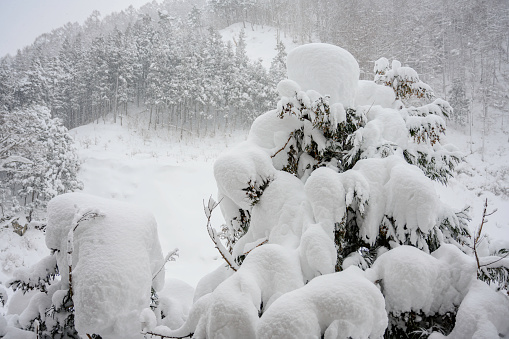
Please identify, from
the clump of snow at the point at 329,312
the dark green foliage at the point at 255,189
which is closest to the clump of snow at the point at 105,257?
the dark green foliage at the point at 255,189

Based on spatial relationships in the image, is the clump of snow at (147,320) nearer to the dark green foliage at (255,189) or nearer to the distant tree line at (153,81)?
the dark green foliage at (255,189)

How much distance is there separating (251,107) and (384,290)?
3340cm

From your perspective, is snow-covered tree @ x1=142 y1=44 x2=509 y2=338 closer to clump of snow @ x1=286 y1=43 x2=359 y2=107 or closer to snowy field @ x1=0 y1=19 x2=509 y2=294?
clump of snow @ x1=286 y1=43 x2=359 y2=107

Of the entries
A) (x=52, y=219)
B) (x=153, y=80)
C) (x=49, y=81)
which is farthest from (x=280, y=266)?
(x=49, y=81)

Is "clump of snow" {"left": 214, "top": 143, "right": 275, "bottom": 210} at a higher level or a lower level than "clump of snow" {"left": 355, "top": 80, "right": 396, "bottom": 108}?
lower

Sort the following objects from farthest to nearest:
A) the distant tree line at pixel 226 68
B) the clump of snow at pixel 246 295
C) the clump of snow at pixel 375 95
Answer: the distant tree line at pixel 226 68
the clump of snow at pixel 375 95
the clump of snow at pixel 246 295

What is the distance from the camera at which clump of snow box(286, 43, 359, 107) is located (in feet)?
11.8

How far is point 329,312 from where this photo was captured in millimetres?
1719

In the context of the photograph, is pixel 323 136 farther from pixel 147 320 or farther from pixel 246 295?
pixel 147 320

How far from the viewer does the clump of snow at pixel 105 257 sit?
2.29 metres

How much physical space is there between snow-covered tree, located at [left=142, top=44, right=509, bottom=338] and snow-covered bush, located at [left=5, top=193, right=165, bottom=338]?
1.49 feet

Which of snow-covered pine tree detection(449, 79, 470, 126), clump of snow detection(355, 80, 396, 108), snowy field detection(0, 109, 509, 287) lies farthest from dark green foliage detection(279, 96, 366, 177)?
snow-covered pine tree detection(449, 79, 470, 126)

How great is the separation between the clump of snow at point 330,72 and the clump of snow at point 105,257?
9.38 ft

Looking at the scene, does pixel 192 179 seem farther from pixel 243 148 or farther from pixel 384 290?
pixel 384 290
